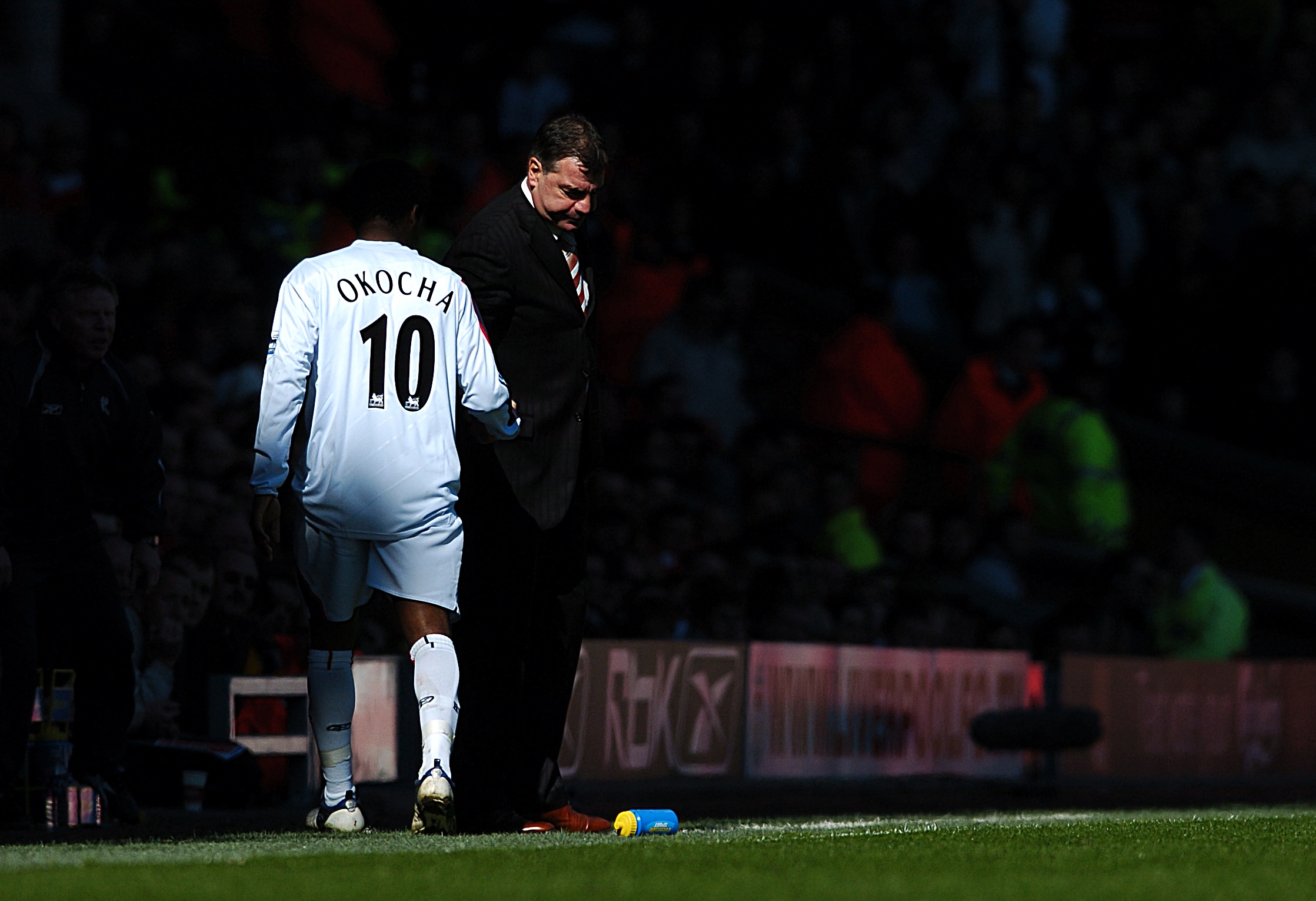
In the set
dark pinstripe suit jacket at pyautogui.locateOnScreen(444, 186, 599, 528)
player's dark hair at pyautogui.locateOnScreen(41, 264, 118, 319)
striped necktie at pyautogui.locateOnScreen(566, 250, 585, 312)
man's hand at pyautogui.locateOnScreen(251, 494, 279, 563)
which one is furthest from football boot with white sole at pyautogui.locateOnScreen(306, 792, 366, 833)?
player's dark hair at pyautogui.locateOnScreen(41, 264, 118, 319)

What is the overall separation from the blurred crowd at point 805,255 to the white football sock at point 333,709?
305 centimetres

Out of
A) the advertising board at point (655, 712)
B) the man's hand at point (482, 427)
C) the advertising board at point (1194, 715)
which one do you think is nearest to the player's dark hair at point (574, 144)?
the man's hand at point (482, 427)

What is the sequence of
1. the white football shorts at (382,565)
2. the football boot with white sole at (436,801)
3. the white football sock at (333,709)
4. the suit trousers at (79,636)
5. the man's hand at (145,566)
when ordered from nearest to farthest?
the football boot with white sole at (436,801)
the white football shorts at (382,565)
the white football sock at (333,709)
the suit trousers at (79,636)
the man's hand at (145,566)

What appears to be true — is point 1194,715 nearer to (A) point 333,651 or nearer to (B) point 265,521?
(A) point 333,651

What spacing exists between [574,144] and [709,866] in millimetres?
2387

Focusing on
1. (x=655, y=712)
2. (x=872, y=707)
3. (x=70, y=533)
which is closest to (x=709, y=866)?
(x=70, y=533)

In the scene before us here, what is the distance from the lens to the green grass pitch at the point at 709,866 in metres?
4.89

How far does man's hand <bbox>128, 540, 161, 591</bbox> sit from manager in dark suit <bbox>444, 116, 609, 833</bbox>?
1434 mm

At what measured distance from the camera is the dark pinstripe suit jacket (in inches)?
266

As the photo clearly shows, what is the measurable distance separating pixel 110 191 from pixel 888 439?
17.5 feet

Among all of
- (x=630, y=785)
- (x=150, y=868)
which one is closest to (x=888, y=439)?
(x=630, y=785)

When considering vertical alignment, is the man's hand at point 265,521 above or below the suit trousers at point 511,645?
above

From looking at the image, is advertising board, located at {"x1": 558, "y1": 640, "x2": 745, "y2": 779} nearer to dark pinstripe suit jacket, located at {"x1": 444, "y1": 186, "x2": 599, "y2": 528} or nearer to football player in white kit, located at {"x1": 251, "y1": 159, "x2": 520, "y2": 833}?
dark pinstripe suit jacket, located at {"x1": 444, "y1": 186, "x2": 599, "y2": 528}

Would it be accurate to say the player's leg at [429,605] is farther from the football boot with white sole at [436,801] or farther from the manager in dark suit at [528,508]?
the manager in dark suit at [528,508]
